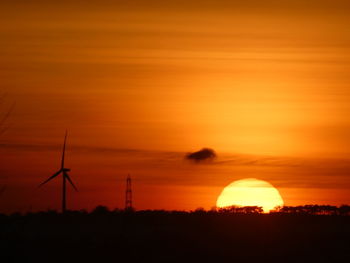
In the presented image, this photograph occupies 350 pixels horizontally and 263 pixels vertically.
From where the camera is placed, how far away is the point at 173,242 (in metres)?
128

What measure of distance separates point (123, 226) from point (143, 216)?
31.6 meters

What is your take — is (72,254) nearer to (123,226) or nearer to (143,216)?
(123,226)

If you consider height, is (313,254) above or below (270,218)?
below

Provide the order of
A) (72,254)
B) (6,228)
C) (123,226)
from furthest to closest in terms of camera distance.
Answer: (123,226) < (6,228) < (72,254)

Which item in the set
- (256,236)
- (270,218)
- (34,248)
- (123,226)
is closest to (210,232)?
(256,236)

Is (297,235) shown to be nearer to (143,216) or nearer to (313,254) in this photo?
(313,254)

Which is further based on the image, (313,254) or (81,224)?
(81,224)

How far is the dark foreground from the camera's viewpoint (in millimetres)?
114938

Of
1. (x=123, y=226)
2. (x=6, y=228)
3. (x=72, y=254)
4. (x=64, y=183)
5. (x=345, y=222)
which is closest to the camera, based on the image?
(x=72, y=254)

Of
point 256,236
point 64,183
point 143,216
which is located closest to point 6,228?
point 64,183

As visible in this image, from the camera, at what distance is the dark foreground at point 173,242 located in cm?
11494

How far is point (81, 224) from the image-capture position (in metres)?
168

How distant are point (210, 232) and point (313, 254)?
2934cm

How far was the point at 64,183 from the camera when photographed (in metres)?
145
